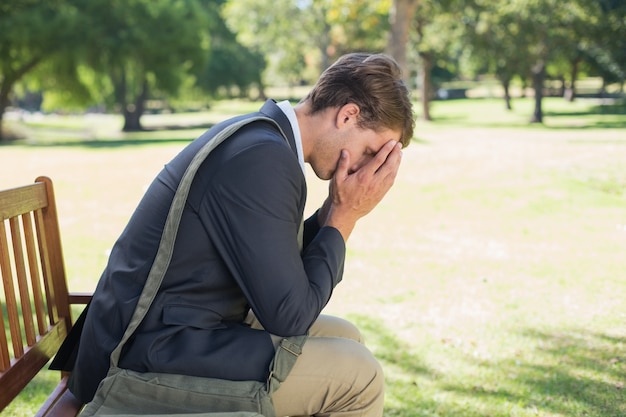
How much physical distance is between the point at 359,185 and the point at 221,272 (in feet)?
1.84

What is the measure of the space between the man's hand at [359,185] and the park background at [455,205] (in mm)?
1736

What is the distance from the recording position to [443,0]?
2541 centimetres

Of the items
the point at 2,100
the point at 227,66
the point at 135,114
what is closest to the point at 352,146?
the point at 2,100

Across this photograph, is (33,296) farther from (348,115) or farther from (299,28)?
(299,28)

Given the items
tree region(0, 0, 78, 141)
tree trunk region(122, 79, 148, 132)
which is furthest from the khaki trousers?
tree trunk region(122, 79, 148, 132)

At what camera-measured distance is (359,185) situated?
2332 mm

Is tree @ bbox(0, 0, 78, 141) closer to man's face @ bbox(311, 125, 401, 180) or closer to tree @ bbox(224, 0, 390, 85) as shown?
tree @ bbox(224, 0, 390, 85)

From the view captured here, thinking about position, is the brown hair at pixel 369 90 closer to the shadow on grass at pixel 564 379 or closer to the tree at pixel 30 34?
the shadow on grass at pixel 564 379

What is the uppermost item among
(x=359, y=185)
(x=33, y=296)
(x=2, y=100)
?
(x=359, y=185)

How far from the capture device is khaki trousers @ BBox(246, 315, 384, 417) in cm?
212

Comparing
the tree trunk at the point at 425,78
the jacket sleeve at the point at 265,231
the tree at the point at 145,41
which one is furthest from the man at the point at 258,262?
the tree trunk at the point at 425,78

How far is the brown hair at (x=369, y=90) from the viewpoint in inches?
89.7

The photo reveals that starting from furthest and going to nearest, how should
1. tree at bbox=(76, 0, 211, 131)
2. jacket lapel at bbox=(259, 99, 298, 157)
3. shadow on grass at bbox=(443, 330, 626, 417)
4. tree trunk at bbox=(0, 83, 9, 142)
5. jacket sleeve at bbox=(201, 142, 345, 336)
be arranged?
1. tree trunk at bbox=(0, 83, 9, 142)
2. tree at bbox=(76, 0, 211, 131)
3. shadow on grass at bbox=(443, 330, 626, 417)
4. jacket lapel at bbox=(259, 99, 298, 157)
5. jacket sleeve at bbox=(201, 142, 345, 336)

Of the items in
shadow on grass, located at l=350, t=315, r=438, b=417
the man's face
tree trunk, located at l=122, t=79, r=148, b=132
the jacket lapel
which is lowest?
tree trunk, located at l=122, t=79, r=148, b=132
